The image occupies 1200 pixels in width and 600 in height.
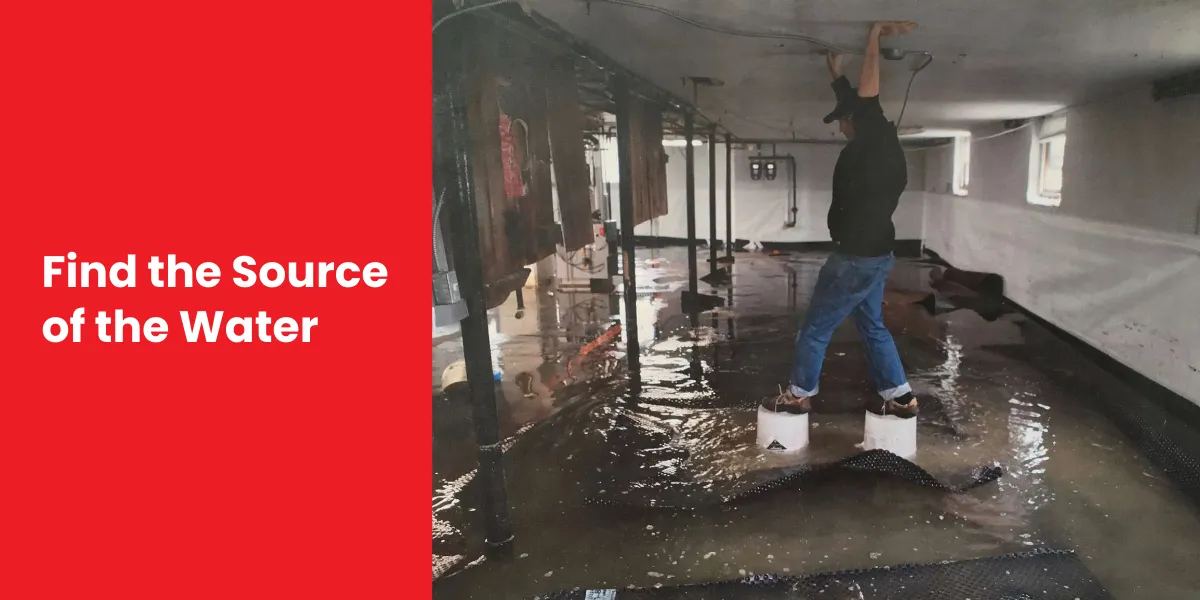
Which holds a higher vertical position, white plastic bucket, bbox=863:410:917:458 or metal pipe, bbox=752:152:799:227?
metal pipe, bbox=752:152:799:227

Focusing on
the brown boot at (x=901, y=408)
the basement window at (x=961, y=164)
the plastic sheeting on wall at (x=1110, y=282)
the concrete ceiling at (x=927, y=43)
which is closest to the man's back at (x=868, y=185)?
the concrete ceiling at (x=927, y=43)

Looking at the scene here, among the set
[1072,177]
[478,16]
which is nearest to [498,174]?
[478,16]

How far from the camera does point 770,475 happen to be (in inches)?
93.6

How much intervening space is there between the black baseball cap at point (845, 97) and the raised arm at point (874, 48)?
44 mm

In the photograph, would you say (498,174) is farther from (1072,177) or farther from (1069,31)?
(1072,177)

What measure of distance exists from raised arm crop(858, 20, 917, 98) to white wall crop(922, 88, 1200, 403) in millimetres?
2000

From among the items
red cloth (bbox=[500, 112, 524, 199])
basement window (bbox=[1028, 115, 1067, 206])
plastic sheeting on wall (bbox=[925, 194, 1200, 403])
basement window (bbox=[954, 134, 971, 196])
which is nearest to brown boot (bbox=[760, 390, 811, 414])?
red cloth (bbox=[500, 112, 524, 199])

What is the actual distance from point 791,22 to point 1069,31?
101 cm

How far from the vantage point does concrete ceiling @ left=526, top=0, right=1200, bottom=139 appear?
1890mm

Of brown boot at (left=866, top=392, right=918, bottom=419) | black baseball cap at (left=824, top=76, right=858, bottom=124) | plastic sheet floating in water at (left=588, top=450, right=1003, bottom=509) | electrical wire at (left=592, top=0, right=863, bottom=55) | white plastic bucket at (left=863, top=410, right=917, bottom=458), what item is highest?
electrical wire at (left=592, top=0, right=863, bottom=55)

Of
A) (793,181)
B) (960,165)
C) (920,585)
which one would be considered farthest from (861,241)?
(793,181)

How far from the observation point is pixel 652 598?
173 cm

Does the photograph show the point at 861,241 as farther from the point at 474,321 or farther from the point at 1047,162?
the point at 1047,162

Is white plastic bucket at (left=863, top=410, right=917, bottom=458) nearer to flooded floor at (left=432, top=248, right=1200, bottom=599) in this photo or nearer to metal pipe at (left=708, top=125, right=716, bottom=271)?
flooded floor at (left=432, top=248, right=1200, bottom=599)
